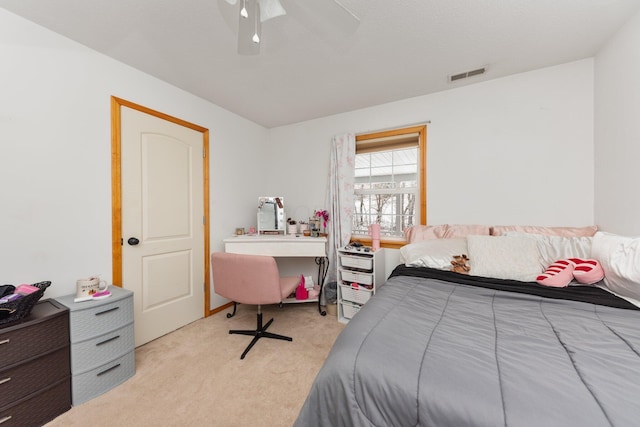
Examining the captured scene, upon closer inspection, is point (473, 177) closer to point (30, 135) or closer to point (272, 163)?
point (272, 163)

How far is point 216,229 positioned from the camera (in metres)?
2.79

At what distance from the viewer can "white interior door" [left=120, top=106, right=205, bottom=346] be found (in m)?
2.05

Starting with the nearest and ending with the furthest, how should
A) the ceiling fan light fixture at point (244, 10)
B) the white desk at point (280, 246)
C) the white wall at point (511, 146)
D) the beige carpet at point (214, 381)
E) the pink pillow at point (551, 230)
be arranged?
the ceiling fan light fixture at point (244, 10)
the beige carpet at point (214, 381)
the pink pillow at point (551, 230)
the white wall at point (511, 146)
the white desk at point (280, 246)

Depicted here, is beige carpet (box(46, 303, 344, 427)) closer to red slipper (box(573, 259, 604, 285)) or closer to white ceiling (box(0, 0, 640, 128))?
red slipper (box(573, 259, 604, 285))

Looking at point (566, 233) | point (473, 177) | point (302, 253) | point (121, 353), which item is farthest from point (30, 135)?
point (566, 233)

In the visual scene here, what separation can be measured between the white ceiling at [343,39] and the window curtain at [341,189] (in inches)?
26.0

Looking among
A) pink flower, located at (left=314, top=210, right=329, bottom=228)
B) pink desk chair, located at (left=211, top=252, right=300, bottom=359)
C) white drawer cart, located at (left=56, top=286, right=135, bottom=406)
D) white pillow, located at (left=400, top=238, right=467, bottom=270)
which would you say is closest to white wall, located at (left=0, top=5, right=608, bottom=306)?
white drawer cart, located at (left=56, top=286, right=135, bottom=406)

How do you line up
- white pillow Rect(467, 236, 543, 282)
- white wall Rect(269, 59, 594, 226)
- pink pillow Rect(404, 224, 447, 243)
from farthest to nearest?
pink pillow Rect(404, 224, 447, 243), white wall Rect(269, 59, 594, 226), white pillow Rect(467, 236, 543, 282)

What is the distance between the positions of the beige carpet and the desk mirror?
115 centimetres

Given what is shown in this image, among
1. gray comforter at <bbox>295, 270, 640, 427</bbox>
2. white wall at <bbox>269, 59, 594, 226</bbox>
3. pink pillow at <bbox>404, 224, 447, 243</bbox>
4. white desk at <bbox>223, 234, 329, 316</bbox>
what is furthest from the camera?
white desk at <bbox>223, 234, 329, 316</bbox>

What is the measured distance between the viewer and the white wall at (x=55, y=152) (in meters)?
1.49

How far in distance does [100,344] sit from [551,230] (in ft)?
11.2

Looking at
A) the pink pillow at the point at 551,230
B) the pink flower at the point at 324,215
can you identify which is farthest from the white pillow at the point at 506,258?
the pink flower at the point at 324,215

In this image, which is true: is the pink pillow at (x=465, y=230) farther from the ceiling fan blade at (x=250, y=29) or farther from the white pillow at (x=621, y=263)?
the ceiling fan blade at (x=250, y=29)
